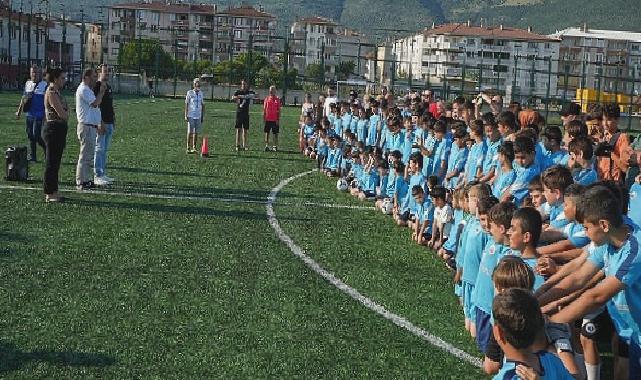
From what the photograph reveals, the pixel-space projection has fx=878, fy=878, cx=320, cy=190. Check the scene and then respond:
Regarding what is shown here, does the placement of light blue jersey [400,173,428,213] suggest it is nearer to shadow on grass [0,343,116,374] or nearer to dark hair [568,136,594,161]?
dark hair [568,136,594,161]

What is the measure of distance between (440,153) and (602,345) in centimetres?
613

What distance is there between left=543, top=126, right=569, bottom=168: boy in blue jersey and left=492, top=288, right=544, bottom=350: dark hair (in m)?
6.43

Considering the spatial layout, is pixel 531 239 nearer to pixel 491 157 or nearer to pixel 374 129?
pixel 491 157

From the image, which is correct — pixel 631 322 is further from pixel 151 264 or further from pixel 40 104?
pixel 40 104

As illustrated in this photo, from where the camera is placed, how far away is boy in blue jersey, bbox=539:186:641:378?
5.08m

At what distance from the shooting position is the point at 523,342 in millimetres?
3703

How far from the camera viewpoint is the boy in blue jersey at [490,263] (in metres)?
6.07

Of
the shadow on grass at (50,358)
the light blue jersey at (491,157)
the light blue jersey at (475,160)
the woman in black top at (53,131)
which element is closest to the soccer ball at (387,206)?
the light blue jersey at (475,160)

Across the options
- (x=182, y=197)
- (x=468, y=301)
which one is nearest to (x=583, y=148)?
(x=468, y=301)

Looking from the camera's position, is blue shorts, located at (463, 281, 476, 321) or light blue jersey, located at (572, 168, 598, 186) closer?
blue shorts, located at (463, 281, 476, 321)

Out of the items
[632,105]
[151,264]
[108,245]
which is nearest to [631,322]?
[151,264]

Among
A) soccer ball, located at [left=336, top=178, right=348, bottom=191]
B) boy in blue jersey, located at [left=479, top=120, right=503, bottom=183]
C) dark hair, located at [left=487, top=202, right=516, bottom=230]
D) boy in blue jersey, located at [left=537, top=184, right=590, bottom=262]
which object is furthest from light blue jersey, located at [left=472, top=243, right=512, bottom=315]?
soccer ball, located at [left=336, top=178, right=348, bottom=191]

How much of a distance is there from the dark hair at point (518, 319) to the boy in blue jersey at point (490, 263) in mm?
2208

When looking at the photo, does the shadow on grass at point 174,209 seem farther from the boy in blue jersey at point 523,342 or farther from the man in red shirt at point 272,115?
the man in red shirt at point 272,115
